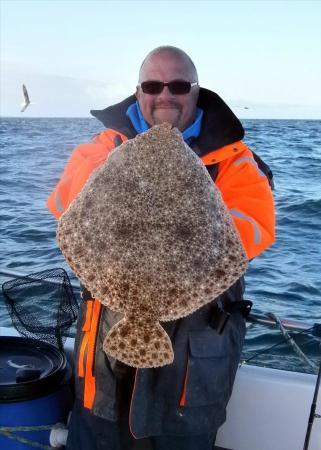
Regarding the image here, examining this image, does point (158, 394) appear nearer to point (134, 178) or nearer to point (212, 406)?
point (212, 406)

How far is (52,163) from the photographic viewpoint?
2303 centimetres

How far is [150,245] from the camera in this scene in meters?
2.23

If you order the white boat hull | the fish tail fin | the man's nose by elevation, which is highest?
the man's nose

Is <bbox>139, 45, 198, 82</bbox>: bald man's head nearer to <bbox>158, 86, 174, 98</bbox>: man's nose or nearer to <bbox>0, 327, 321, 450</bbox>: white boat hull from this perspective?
<bbox>158, 86, 174, 98</bbox>: man's nose

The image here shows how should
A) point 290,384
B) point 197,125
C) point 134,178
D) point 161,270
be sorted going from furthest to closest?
point 290,384 → point 197,125 → point 134,178 → point 161,270

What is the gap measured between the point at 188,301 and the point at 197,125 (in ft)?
4.18

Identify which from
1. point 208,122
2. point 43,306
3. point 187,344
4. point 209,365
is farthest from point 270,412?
point 208,122

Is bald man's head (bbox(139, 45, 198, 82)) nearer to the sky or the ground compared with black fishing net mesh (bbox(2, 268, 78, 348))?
nearer to the sky

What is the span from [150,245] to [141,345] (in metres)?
0.43

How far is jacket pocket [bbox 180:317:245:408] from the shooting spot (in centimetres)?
280

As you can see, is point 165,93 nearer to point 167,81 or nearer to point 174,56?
point 167,81

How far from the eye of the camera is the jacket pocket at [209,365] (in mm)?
2797

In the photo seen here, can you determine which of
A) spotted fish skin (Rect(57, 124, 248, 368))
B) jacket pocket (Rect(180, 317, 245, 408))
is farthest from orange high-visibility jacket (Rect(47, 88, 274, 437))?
spotted fish skin (Rect(57, 124, 248, 368))

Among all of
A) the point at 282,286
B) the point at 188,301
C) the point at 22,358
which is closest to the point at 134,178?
the point at 188,301
